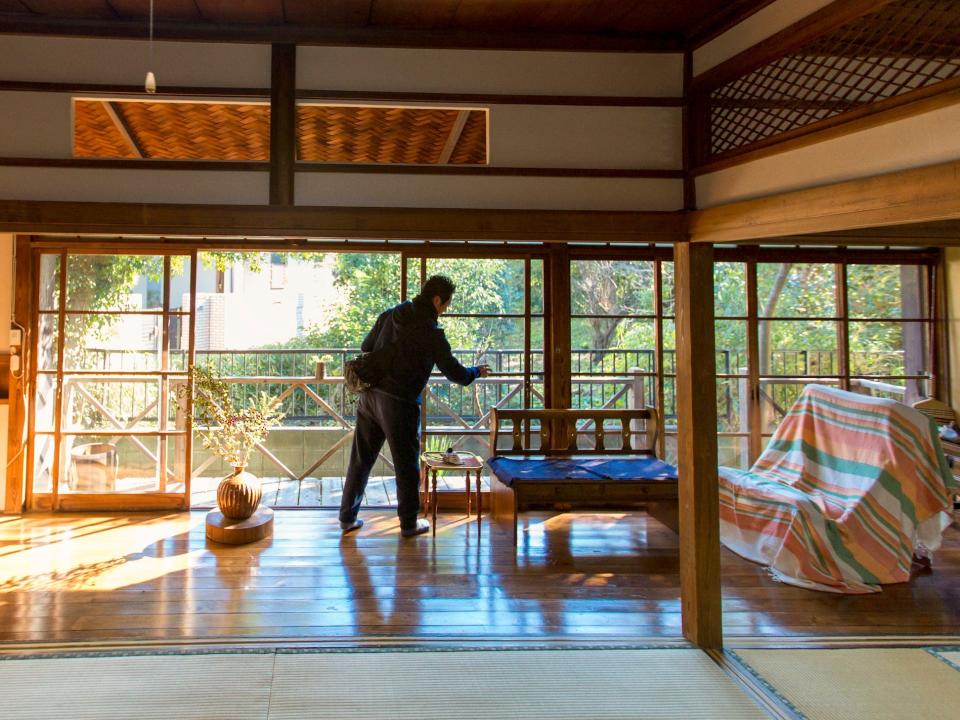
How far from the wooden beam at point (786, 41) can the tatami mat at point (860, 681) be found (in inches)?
86.8

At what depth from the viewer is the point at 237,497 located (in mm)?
4117

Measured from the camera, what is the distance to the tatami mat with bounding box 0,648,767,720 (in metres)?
2.21

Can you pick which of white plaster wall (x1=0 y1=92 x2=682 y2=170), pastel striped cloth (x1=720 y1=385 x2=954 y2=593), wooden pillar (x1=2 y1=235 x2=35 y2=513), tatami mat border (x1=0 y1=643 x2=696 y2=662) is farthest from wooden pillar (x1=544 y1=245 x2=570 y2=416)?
wooden pillar (x1=2 y1=235 x2=35 y2=513)

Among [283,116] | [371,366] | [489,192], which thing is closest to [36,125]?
[283,116]

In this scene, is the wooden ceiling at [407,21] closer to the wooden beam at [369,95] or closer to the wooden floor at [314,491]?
the wooden beam at [369,95]

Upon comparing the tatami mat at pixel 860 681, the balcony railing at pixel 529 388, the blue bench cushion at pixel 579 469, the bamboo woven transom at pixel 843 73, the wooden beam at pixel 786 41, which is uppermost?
the wooden beam at pixel 786 41

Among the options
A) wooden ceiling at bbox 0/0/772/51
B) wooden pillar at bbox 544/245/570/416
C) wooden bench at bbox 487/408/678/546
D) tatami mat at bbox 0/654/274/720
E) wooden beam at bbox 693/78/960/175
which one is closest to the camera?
wooden beam at bbox 693/78/960/175

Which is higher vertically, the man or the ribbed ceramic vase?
the man

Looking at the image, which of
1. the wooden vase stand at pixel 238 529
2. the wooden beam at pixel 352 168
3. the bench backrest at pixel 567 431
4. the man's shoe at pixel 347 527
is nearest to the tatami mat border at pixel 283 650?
the wooden vase stand at pixel 238 529

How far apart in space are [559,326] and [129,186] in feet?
9.80

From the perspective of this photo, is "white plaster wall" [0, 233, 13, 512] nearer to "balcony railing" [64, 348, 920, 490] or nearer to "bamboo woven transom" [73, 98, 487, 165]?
"balcony railing" [64, 348, 920, 490]

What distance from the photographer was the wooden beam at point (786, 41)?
2096mm

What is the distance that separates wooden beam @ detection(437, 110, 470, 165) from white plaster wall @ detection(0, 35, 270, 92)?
69.8 inches

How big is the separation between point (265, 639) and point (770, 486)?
8.87 ft
